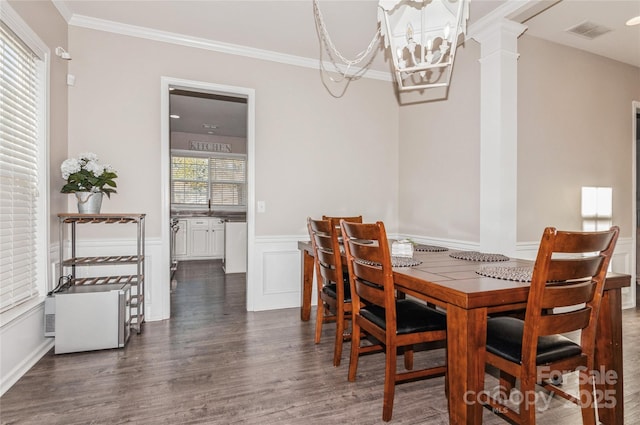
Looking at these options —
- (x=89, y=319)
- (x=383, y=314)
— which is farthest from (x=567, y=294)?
(x=89, y=319)

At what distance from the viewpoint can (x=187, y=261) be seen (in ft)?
23.1

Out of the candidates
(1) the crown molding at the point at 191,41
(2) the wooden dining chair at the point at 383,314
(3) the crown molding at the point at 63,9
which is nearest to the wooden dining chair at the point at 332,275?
(2) the wooden dining chair at the point at 383,314

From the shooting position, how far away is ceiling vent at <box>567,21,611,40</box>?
3083 mm

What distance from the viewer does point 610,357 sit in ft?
5.50

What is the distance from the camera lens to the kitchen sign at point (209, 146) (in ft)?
24.4

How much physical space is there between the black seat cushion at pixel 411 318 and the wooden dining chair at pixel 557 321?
0.31 metres

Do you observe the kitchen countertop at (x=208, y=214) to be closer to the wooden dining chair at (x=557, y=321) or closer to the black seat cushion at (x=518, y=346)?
the black seat cushion at (x=518, y=346)

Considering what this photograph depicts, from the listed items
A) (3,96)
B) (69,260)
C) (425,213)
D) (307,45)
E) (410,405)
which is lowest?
(410,405)

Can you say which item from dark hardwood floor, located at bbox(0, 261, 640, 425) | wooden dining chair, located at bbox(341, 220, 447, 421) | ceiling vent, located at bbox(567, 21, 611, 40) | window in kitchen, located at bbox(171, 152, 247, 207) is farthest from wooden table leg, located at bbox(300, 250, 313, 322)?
window in kitchen, located at bbox(171, 152, 247, 207)

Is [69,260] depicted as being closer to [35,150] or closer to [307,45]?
[35,150]

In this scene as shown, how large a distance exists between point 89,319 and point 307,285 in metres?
1.79

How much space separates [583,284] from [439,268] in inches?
26.0

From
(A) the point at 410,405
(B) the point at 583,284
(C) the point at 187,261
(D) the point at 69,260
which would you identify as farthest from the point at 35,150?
(C) the point at 187,261

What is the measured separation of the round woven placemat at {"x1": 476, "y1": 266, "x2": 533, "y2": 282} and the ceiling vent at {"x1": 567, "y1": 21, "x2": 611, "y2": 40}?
2557 millimetres
